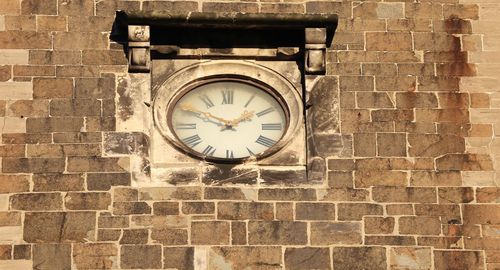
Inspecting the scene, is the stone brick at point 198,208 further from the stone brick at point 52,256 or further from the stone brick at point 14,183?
the stone brick at point 14,183

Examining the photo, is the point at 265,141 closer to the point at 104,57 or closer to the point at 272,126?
the point at 272,126

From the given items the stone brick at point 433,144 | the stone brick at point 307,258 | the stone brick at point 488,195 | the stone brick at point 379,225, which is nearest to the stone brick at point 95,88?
the stone brick at point 307,258

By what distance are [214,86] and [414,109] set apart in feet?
5.70

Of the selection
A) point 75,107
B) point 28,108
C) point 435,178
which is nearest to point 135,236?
point 75,107

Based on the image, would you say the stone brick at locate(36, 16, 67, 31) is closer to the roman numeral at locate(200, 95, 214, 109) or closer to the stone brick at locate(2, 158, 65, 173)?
the stone brick at locate(2, 158, 65, 173)

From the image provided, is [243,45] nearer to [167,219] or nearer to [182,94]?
[182,94]

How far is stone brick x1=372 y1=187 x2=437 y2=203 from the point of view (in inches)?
469

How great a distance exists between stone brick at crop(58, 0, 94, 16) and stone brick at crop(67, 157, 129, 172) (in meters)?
1.37

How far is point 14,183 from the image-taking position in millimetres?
11828

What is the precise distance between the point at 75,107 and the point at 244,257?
1.96 meters

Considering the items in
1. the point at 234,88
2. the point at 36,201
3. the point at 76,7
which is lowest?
the point at 36,201

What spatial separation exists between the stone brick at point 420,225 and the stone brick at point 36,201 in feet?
9.25

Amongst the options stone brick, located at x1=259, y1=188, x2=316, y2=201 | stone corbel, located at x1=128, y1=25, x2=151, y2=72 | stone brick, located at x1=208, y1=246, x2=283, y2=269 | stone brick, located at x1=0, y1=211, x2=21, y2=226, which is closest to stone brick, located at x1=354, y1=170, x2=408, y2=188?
stone brick, located at x1=259, y1=188, x2=316, y2=201

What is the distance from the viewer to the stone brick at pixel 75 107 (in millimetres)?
12109
